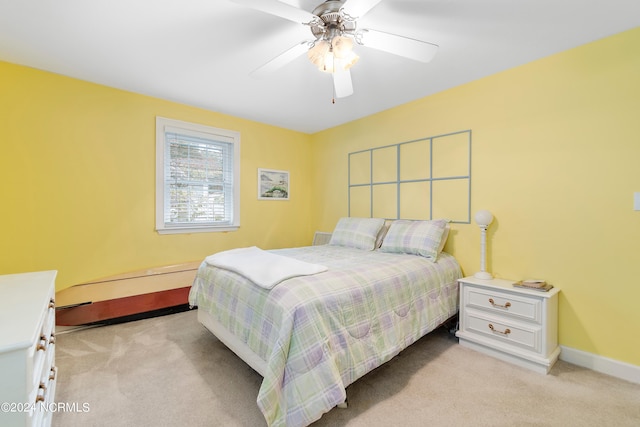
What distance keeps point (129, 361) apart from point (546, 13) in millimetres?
3748

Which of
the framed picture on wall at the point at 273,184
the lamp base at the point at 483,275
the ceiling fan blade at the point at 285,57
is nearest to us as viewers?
the ceiling fan blade at the point at 285,57

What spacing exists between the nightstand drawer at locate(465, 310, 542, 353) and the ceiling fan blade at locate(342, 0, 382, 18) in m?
2.33

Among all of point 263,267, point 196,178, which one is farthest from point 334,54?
point 196,178

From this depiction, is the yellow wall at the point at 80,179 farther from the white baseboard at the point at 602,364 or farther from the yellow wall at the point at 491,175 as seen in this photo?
the white baseboard at the point at 602,364

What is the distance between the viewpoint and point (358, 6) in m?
1.39

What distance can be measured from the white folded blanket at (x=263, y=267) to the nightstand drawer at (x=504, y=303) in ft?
4.49

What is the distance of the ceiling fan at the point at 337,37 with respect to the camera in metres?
1.44

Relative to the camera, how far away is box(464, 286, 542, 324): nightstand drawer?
6.49 feet

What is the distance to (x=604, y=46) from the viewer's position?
1968mm

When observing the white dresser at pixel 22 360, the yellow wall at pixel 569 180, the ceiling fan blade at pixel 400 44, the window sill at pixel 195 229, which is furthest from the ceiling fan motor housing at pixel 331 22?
the window sill at pixel 195 229

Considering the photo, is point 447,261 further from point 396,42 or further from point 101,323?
point 101,323

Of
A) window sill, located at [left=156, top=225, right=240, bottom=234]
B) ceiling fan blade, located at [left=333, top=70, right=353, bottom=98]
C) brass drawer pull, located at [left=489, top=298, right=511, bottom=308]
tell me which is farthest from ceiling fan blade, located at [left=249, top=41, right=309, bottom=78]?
brass drawer pull, located at [left=489, top=298, right=511, bottom=308]

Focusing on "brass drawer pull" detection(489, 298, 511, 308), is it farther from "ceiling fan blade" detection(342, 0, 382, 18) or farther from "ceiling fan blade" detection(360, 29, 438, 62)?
"ceiling fan blade" detection(342, 0, 382, 18)

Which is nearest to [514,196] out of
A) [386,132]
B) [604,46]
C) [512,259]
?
[512,259]
